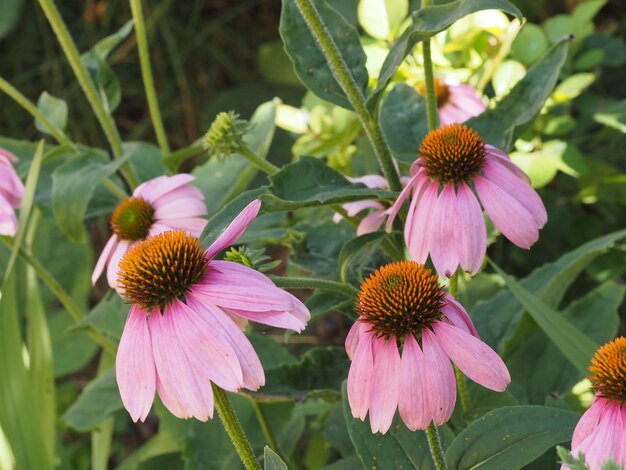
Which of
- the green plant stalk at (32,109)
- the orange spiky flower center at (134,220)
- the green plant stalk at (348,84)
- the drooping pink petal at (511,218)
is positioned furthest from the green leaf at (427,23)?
the green plant stalk at (32,109)

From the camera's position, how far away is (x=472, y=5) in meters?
0.70

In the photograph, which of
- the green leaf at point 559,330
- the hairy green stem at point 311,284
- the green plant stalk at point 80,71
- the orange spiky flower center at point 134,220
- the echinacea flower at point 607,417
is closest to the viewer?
the echinacea flower at point 607,417

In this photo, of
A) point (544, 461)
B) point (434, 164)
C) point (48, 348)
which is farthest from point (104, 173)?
point (544, 461)

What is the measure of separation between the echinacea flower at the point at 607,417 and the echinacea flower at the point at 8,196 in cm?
59

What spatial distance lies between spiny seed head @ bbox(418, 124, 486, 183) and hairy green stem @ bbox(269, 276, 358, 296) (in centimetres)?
12

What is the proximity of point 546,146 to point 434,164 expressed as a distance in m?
0.51

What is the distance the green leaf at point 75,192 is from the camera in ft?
3.11

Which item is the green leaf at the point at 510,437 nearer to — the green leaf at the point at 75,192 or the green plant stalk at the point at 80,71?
the green leaf at the point at 75,192

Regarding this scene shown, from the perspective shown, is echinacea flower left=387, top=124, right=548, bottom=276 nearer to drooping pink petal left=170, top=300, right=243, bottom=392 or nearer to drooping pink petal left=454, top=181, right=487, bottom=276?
drooping pink petal left=454, top=181, right=487, bottom=276

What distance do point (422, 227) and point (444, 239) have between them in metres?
0.02

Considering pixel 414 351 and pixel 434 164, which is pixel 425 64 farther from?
pixel 414 351

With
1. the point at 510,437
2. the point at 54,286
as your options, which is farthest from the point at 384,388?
the point at 54,286

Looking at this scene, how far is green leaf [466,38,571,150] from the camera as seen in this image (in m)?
0.85

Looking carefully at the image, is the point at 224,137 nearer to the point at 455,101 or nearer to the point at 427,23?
the point at 427,23
